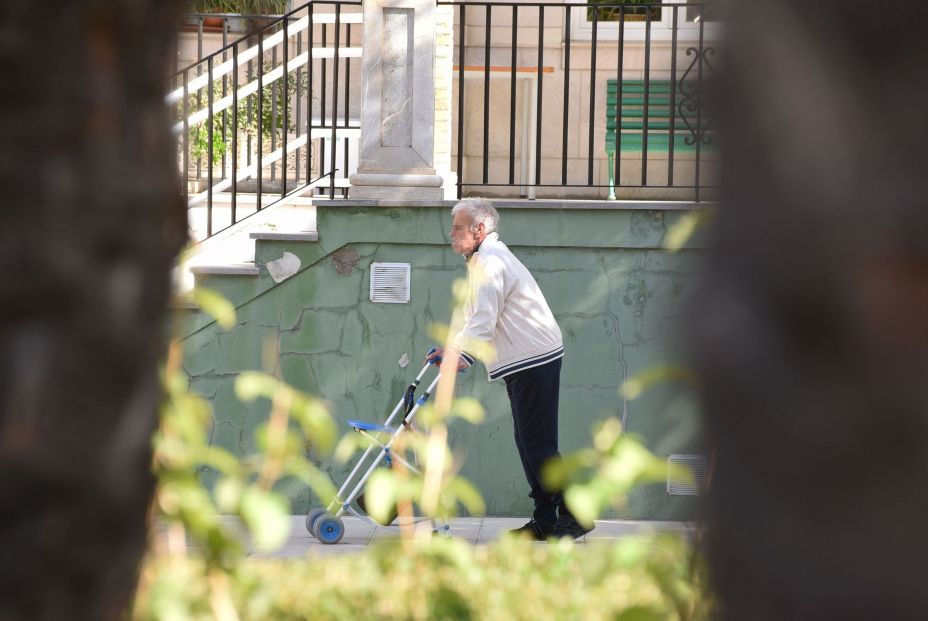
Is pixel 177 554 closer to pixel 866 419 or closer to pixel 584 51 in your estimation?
pixel 866 419

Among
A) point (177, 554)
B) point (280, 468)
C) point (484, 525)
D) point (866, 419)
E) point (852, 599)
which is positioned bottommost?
point (484, 525)

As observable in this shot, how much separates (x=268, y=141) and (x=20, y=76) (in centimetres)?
1104

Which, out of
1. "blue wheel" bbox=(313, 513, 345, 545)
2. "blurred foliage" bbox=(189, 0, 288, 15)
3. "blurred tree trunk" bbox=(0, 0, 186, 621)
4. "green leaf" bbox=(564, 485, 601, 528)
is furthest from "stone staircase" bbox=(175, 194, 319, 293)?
"blurred tree trunk" bbox=(0, 0, 186, 621)

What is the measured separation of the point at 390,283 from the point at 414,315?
0.81ft

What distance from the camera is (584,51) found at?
10.8m

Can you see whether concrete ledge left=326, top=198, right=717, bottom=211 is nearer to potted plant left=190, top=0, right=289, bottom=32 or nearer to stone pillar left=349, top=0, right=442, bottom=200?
stone pillar left=349, top=0, right=442, bottom=200

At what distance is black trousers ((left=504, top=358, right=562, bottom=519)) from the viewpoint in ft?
21.0

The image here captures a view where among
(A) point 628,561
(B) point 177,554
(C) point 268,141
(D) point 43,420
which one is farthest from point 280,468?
(C) point 268,141

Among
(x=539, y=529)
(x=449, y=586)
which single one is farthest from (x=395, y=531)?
(x=449, y=586)

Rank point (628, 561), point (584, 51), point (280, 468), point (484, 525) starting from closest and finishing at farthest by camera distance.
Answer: point (628, 561), point (280, 468), point (484, 525), point (584, 51)

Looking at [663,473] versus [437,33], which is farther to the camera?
[437,33]

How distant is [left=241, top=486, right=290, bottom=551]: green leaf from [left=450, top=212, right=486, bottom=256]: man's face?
15.2 feet

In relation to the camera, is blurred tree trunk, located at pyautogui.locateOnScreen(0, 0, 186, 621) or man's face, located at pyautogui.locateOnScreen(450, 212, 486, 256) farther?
man's face, located at pyautogui.locateOnScreen(450, 212, 486, 256)

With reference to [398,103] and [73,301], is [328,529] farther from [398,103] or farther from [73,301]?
[73,301]
